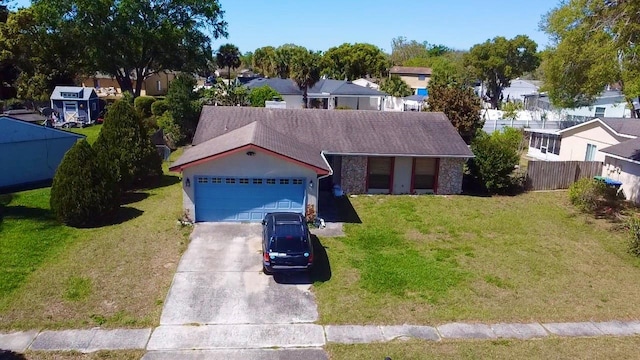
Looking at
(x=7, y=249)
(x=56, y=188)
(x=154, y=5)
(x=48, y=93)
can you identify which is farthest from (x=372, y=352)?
(x=48, y=93)

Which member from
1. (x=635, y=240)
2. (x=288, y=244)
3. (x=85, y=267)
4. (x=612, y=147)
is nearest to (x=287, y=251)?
(x=288, y=244)

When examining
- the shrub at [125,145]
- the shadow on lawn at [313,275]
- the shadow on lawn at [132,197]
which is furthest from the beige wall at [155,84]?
the shadow on lawn at [313,275]

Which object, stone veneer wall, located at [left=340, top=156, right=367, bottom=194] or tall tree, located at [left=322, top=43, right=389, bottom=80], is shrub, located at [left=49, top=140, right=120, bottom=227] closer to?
stone veneer wall, located at [left=340, top=156, right=367, bottom=194]

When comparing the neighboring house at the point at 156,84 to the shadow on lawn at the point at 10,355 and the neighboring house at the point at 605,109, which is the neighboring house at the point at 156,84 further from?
Answer: the shadow on lawn at the point at 10,355

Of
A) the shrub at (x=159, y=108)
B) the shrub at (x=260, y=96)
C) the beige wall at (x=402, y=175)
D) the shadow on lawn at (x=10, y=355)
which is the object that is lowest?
the shadow on lawn at (x=10, y=355)

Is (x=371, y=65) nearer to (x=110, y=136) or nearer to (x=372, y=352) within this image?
(x=110, y=136)

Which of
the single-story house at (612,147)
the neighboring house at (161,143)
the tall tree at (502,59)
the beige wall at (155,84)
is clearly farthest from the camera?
the tall tree at (502,59)

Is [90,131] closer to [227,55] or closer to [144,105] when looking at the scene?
[144,105]
